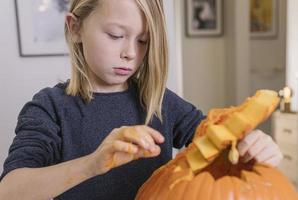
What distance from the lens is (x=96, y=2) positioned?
2.21 ft

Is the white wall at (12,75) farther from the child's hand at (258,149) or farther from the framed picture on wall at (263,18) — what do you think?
the framed picture on wall at (263,18)

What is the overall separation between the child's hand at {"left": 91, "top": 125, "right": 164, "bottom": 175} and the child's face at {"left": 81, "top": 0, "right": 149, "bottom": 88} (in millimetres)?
210

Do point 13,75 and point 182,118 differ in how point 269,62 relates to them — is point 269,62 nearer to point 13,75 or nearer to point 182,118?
point 13,75

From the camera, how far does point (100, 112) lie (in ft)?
2.50

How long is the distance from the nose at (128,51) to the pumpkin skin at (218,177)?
7.0 inches

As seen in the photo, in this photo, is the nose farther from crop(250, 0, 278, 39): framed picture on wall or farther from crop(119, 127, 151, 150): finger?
crop(250, 0, 278, 39): framed picture on wall

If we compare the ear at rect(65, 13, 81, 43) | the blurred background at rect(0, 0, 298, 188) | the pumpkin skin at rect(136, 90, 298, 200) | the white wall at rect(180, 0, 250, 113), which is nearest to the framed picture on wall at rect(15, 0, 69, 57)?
the blurred background at rect(0, 0, 298, 188)

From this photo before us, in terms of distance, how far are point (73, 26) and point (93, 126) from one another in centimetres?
20

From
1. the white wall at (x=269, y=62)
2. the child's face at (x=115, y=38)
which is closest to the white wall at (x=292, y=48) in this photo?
the white wall at (x=269, y=62)

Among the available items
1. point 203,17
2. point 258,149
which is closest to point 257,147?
point 258,149

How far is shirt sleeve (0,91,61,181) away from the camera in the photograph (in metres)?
0.58

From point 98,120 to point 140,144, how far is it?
308 millimetres

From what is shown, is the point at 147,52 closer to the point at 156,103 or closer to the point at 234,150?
the point at 156,103

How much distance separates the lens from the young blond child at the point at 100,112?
545mm
